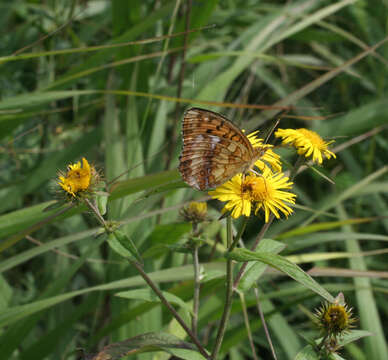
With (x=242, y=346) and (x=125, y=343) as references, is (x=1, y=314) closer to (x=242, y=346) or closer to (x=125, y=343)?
(x=125, y=343)

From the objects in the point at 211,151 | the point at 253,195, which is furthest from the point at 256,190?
the point at 211,151

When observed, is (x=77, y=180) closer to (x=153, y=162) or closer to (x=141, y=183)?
(x=141, y=183)

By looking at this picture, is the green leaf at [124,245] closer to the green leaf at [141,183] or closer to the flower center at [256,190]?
the flower center at [256,190]

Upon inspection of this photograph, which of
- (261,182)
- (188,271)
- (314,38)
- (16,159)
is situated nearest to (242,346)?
(188,271)

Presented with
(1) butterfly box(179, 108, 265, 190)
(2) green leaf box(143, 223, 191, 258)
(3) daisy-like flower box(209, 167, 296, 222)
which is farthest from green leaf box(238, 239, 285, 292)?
(2) green leaf box(143, 223, 191, 258)

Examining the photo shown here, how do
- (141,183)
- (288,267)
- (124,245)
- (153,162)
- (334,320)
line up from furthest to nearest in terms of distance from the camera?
(153,162) → (141,183) → (334,320) → (124,245) → (288,267)

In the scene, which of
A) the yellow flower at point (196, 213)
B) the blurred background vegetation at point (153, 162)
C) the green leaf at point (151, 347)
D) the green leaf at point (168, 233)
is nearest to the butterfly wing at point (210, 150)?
the blurred background vegetation at point (153, 162)

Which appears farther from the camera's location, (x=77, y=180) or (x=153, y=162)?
(x=153, y=162)
